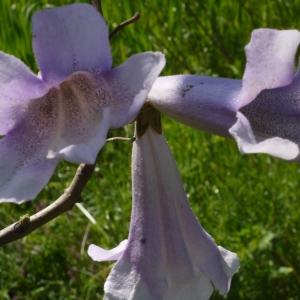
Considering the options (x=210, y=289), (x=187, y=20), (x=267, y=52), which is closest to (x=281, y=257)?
(x=210, y=289)

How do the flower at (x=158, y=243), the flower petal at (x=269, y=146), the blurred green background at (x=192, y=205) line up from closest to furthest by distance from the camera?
1. the flower petal at (x=269, y=146)
2. the flower at (x=158, y=243)
3. the blurred green background at (x=192, y=205)

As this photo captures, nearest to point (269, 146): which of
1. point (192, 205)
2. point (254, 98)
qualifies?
point (254, 98)

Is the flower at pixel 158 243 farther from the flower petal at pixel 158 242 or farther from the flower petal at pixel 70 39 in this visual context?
the flower petal at pixel 70 39

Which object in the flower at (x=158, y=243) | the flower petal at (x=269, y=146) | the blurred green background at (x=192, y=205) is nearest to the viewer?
the flower petal at (x=269, y=146)

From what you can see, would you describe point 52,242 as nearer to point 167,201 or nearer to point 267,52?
point 167,201

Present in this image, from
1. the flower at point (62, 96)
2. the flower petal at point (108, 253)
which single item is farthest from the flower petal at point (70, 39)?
the flower petal at point (108, 253)

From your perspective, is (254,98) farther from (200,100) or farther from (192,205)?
(192,205)
